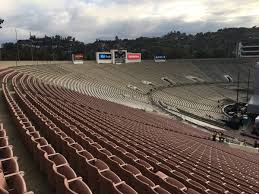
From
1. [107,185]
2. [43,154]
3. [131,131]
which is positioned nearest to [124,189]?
[107,185]

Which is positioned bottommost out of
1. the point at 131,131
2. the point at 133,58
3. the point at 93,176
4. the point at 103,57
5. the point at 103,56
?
Answer: the point at 131,131

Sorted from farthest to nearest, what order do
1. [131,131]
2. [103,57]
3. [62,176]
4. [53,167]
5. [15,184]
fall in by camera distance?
[103,57], [131,131], [53,167], [62,176], [15,184]

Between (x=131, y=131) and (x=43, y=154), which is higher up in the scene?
(x=43, y=154)

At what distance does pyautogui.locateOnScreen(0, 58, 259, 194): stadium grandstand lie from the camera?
4.59 m

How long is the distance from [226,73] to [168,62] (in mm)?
11821

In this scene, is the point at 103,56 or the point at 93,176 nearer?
the point at 93,176

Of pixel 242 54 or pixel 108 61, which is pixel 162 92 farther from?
pixel 242 54

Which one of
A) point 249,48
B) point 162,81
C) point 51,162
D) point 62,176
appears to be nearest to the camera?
point 62,176

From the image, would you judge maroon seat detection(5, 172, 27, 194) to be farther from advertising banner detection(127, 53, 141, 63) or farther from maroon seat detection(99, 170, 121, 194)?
advertising banner detection(127, 53, 141, 63)

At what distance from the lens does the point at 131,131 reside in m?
12.7

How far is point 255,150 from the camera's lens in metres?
18.1

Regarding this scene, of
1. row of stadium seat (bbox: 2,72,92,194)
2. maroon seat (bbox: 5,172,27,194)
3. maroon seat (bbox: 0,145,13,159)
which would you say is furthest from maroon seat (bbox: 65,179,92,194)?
maroon seat (bbox: 0,145,13,159)

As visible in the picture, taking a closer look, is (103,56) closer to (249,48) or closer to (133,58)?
(133,58)

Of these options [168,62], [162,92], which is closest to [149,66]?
[168,62]
